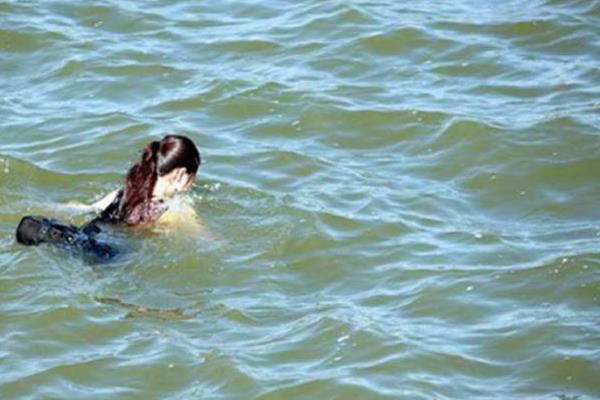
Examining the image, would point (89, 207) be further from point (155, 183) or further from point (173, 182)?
point (173, 182)

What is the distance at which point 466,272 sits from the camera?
991 cm

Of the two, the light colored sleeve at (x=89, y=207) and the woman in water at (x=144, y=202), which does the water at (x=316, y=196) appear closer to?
the light colored sleeve at (x=89, y=207)

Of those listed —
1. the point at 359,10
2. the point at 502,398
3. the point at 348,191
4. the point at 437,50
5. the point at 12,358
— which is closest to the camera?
the point at 502,398

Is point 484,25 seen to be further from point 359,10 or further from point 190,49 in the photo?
point 190,49

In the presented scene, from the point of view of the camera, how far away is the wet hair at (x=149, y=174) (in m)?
10.2

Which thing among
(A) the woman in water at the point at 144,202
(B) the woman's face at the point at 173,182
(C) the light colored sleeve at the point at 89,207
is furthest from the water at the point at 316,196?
(B) the woman's face at the point at 173,182

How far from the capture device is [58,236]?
9805 millimetres

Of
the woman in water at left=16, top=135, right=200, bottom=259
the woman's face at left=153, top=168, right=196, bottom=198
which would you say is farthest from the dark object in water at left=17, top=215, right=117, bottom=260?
the woman's face at left=153, top=168, right=196, bottom=198

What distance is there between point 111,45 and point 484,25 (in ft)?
11.3

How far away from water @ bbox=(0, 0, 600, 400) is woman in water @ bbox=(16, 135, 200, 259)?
168 mm

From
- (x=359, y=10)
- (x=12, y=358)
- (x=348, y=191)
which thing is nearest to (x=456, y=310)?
(x=348, y=191)

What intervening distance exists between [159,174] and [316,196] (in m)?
1.38

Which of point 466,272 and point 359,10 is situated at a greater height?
point 359,10

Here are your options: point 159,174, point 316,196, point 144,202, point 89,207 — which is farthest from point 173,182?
point 316,196
